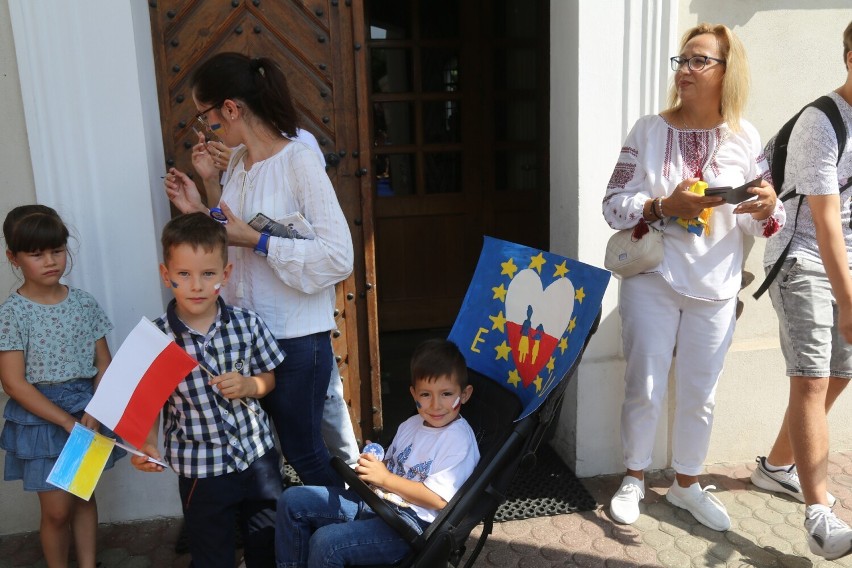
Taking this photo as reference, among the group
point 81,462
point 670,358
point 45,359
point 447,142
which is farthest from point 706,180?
point 447,142

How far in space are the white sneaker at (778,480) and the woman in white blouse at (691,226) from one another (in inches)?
16.6

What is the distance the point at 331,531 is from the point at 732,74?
2237mm

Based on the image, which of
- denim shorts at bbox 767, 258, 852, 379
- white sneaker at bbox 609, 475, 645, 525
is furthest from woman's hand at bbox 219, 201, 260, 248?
denim shorts at bbox 767, 258, 852, 379

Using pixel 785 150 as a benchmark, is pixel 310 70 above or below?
above

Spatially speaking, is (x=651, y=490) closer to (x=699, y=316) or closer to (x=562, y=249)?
(x=699, y=316)

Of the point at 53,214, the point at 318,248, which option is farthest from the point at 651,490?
the point at 53,214

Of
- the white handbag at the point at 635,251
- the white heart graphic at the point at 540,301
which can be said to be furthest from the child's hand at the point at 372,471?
the white handbag at the point at 635,251

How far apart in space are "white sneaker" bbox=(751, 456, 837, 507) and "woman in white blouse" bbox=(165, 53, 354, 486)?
2120 millimetres

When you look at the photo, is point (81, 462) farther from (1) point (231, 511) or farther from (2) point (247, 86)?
(2) point (247, 86)

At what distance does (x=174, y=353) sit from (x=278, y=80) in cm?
97

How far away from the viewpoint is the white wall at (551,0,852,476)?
3.14 metres

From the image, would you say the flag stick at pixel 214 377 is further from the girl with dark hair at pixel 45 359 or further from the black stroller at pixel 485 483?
the girl with dark hair at pixel 45 359

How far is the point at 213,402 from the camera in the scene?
2188 mm

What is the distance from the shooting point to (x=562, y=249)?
134 inches
